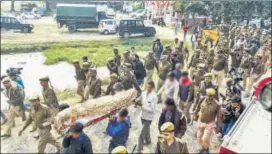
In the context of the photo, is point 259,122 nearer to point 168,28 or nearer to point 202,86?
point 202,86

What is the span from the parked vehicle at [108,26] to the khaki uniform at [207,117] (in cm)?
2060

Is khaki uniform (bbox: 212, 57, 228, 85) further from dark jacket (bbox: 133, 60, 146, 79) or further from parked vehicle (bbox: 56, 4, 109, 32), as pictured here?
parked vehicle (bbox: 56, 4, 109, 32)

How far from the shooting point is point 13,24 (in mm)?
25844

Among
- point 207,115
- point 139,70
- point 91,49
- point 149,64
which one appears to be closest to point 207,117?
Answer: point 207,115

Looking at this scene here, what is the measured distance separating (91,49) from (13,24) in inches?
326

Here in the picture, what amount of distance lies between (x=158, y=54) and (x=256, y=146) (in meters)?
9.28

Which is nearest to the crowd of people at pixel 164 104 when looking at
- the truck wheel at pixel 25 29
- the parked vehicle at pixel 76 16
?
the truck wheel at pixel 25 29

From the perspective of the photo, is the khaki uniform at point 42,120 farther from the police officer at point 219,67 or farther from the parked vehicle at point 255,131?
the police officer at point 219,67

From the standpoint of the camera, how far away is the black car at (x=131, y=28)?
25.1 meters

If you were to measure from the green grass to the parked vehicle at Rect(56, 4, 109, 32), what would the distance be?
5559 mm

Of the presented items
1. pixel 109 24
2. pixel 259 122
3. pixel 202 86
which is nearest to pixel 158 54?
pixel 202 86

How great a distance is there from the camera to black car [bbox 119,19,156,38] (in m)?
25.1

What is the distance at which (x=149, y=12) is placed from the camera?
118ft

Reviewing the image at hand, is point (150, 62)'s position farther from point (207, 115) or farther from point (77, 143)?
point (77, 143)
